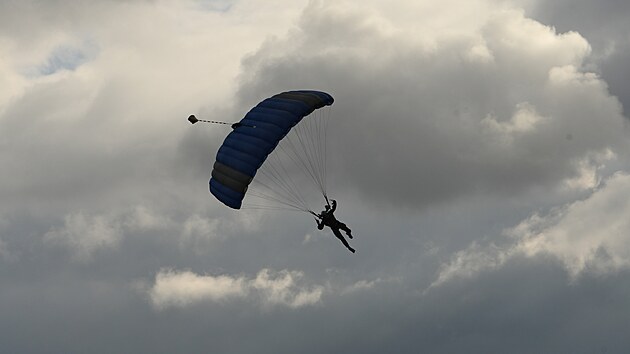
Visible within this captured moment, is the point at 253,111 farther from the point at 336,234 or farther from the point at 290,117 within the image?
the point at 336,234

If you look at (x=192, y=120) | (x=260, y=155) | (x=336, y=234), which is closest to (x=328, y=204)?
(x=336, y=234)

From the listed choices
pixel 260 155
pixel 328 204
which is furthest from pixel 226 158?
pixel 328 204

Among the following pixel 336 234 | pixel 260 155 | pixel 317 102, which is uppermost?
pixel 317 102

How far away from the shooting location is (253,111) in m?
57.5

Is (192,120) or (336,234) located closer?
(192,120)

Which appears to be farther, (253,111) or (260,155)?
(253,111)

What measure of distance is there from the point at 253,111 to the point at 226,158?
4.42 metres

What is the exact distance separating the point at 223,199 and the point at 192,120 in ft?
19.8

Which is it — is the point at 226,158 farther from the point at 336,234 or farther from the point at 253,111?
the point at 336,234

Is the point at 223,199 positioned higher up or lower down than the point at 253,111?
lower down

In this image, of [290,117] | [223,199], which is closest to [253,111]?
[290,117]

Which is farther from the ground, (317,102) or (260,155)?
(317,102)

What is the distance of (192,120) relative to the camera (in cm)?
5144

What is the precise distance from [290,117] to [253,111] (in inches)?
130
